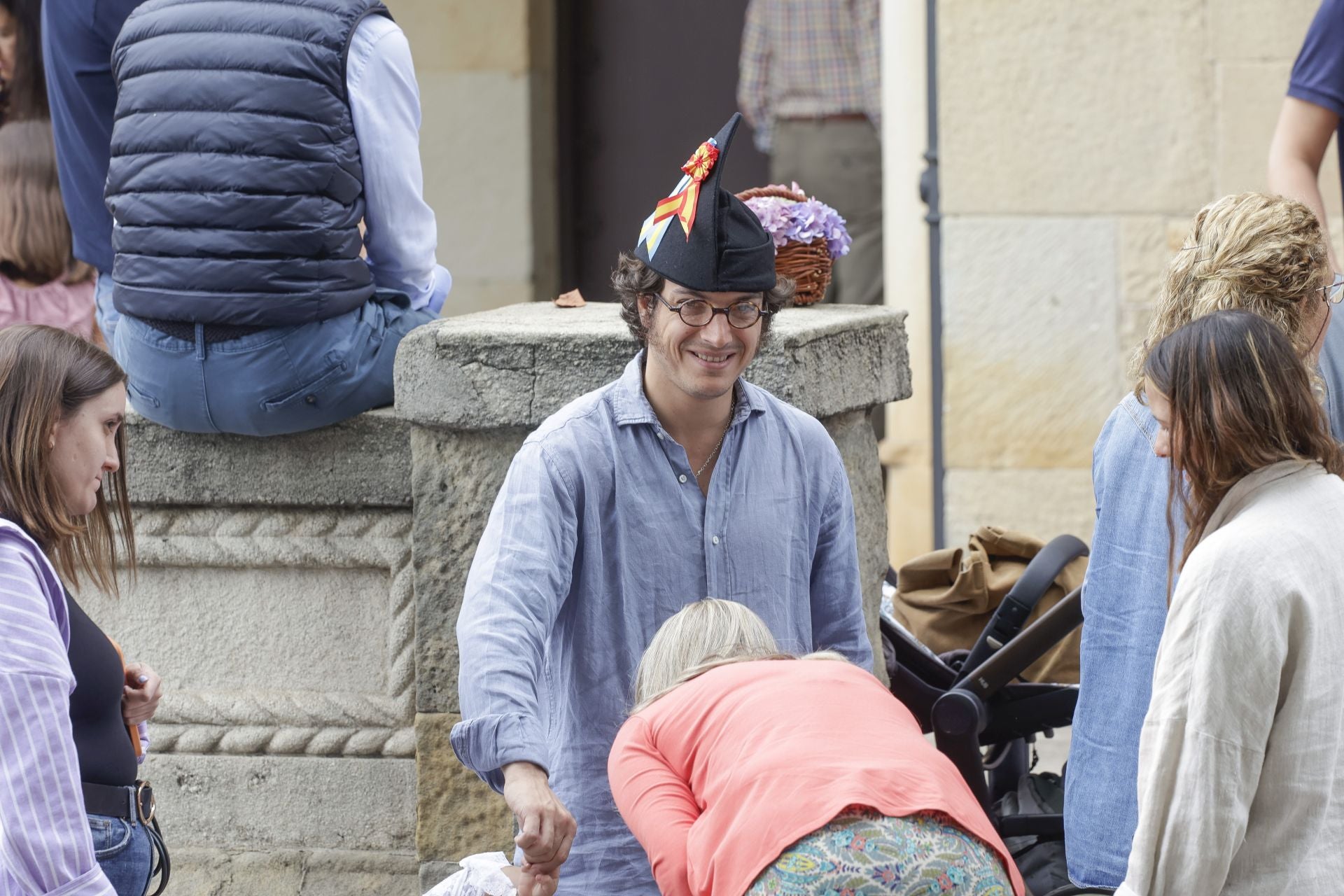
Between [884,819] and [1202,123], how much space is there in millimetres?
4013

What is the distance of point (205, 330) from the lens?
338cm

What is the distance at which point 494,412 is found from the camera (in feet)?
10.9

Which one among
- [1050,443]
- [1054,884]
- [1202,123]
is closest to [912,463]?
[1050,443]

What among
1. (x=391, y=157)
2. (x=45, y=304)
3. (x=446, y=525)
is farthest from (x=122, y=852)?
(x=45, y=304)

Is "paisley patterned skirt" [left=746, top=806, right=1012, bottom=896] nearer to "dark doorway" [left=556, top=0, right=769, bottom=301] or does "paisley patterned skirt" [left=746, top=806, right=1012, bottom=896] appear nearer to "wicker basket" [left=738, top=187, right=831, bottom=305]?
"wicker basket" [left=738, top=187, right=831, bottom=305]

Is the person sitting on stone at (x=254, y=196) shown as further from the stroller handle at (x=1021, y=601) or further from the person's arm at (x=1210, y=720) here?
the person's arm at (x=1210, y=720)

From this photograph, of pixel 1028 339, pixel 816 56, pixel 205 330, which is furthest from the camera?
pixel 816 56

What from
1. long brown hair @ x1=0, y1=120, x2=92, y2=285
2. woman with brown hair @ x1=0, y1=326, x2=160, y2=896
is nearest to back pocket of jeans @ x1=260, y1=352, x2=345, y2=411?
woman with brown hair @ x1=0, y1=326, x2=160, y2=896

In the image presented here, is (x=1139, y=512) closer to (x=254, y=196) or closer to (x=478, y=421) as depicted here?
(x=478, y=421)

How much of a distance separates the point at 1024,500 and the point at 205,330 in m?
3.16

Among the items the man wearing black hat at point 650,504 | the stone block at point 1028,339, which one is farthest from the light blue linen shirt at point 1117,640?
the stone block at point 1028,339

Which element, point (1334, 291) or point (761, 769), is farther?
point (1334, 291)

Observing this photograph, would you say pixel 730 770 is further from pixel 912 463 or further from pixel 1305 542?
pixel 912 463

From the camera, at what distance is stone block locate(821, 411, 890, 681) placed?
11.5 feet
